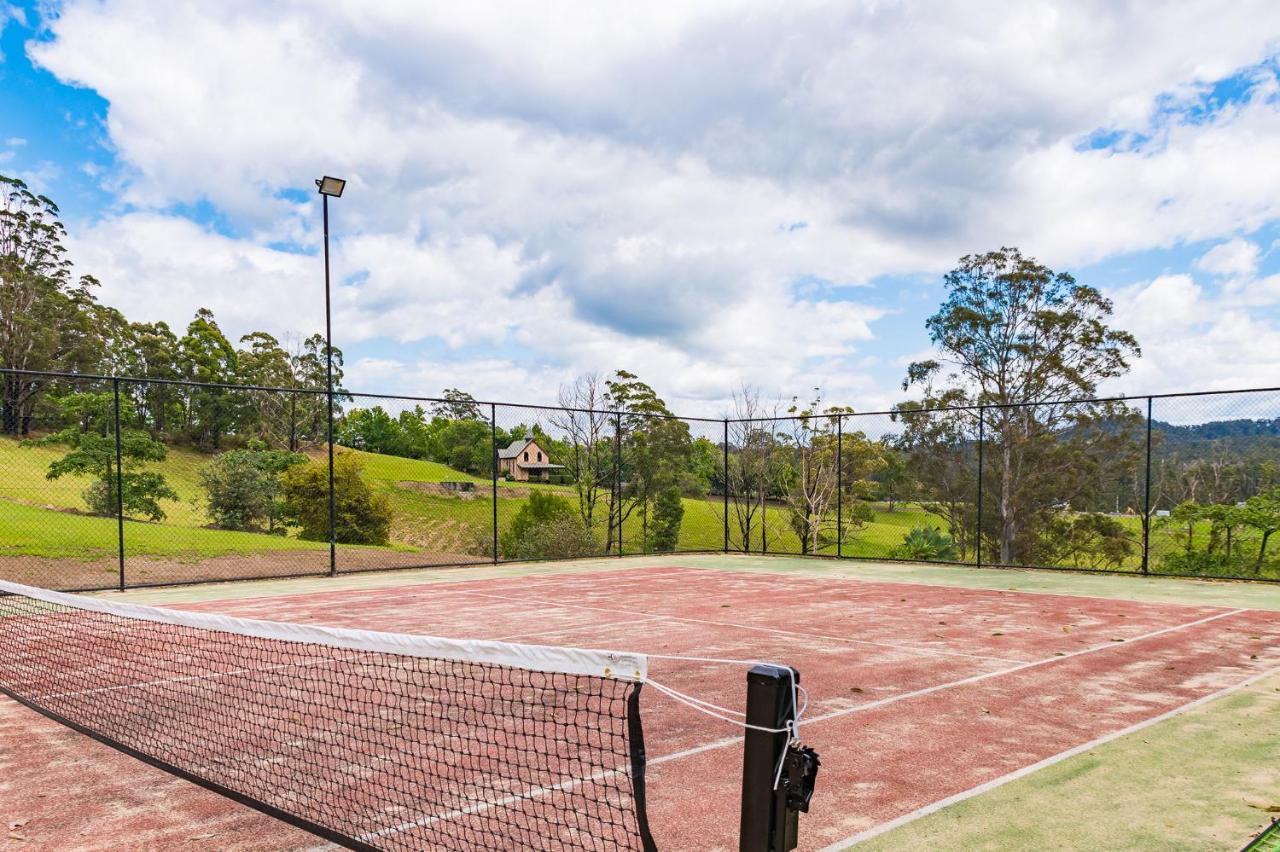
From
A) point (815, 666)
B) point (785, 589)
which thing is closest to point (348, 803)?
point (815, 666)

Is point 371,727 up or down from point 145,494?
up

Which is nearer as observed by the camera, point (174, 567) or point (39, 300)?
point (174, 567)

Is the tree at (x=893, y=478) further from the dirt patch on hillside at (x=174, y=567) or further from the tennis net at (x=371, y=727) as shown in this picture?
the tennis net at (x=371, y=727)

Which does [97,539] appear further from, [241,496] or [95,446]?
[241,496]

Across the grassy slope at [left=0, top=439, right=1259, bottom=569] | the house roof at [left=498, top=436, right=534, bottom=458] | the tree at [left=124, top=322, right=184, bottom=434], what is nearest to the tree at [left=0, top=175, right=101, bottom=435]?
the tree at [left=124, top=322, right=184, bottom=434]

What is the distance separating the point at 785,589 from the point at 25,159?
50.9 meters

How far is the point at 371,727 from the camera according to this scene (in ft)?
15.9

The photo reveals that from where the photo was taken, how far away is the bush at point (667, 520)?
27.6 m

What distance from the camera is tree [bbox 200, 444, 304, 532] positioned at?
2573cm

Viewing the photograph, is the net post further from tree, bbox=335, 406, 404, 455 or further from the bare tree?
tree, bbox=335, 406, 404, 455

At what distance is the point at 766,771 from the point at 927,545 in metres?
25.2

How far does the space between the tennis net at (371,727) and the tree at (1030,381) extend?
69.9ft

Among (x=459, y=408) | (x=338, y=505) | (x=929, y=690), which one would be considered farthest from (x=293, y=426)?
(x=929, y=690)

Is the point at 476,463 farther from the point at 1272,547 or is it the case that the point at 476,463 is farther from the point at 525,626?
the point at 1272,547
